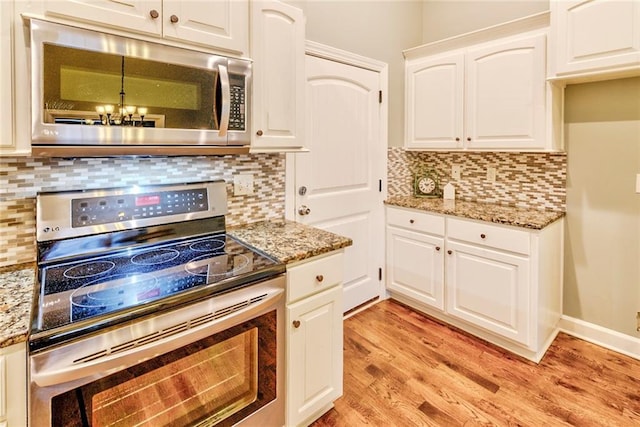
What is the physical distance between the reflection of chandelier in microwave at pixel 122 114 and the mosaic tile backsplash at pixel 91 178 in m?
0.35

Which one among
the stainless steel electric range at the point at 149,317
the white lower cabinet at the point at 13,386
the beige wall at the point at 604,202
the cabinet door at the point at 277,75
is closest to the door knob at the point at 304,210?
the cabinet door at the point at 277,75

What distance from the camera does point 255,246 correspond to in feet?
5.46

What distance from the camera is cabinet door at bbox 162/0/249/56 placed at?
55.7 inches

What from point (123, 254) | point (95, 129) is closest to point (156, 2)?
point (95, 129)

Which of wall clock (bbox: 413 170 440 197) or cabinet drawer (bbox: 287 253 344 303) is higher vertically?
wall clock (bbox: 413 170 440 197)

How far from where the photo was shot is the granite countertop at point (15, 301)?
0.92 metres

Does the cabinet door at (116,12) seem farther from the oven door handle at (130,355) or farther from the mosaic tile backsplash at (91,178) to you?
the oven door handle at (130,355)

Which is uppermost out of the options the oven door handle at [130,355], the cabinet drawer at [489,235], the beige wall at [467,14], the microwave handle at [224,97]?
the beige wall at [467,14]

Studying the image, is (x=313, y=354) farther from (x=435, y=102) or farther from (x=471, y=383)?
(x=435, y=102)

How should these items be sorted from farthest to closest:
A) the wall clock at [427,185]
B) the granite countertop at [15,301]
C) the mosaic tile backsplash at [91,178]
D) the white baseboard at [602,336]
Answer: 1. the wall clock at [427,185]
2. the white baseboard at [602,336]
3. the mosaic tile backsplash at [91,178]
4. the granite countertop at [15,301]

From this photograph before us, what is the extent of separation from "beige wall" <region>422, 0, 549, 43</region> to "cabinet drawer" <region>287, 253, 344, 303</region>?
2.27 meters

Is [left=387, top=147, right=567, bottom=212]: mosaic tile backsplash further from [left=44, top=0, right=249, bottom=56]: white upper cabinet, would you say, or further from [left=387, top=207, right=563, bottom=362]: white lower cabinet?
[left=44, top=0, right=249, bottom=56]: white upper cabinet

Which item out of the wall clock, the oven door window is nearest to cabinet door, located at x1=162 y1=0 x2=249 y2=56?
the oven door window

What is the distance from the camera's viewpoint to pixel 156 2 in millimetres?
1372
